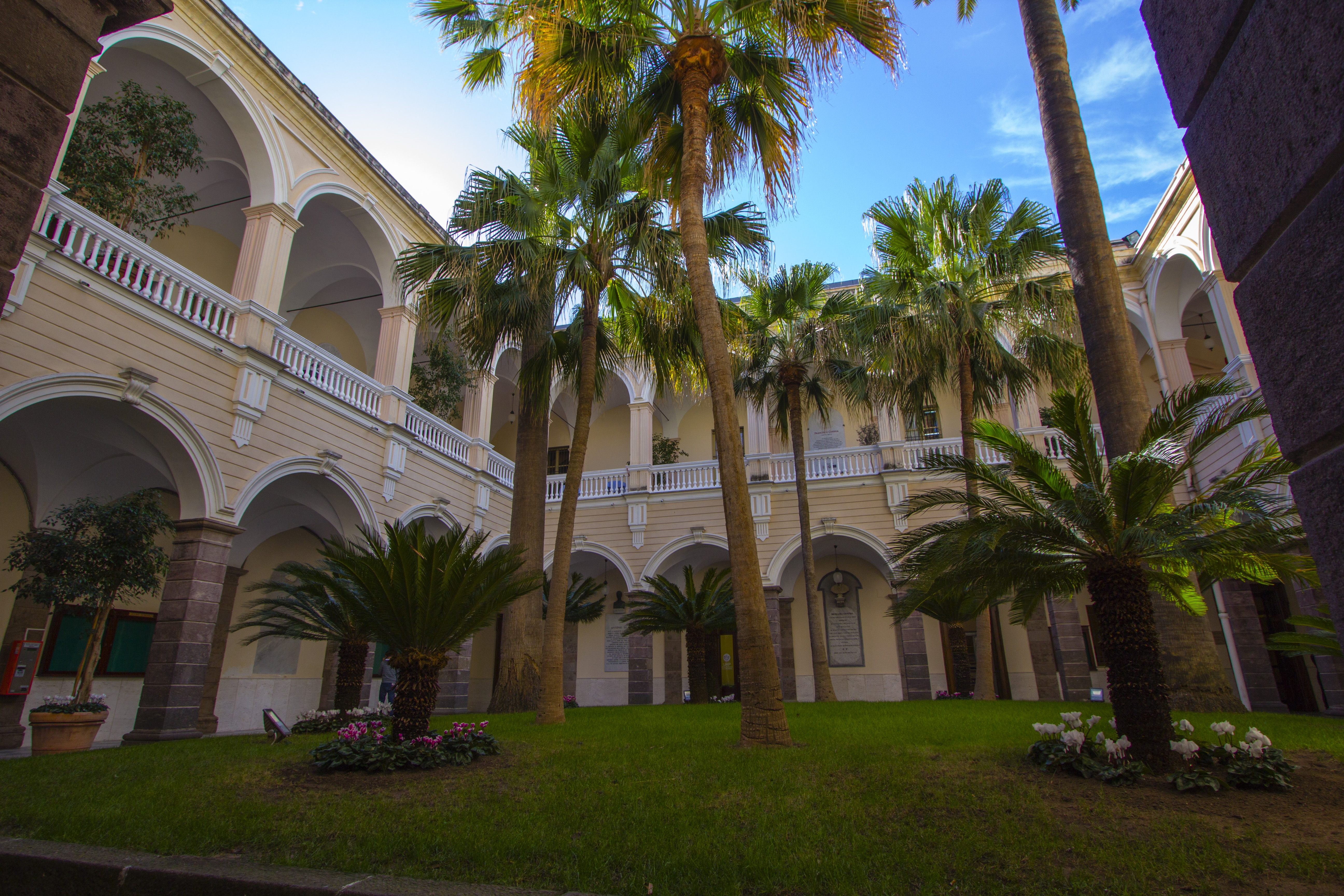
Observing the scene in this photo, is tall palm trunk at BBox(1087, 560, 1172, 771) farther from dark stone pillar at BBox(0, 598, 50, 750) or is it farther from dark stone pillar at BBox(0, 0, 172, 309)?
dark stone pillar at BBox(0, 598, 50, 750)

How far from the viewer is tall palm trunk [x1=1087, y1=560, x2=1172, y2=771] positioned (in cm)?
562

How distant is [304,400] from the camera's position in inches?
518

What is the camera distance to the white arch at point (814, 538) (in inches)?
717

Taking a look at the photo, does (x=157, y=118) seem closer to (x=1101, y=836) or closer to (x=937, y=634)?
(x=1101, y=836)

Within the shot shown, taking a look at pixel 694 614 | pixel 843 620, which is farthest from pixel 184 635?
pixel 843 620

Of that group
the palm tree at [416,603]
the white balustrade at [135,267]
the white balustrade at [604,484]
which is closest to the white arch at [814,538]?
the white balustrade at [604,484]

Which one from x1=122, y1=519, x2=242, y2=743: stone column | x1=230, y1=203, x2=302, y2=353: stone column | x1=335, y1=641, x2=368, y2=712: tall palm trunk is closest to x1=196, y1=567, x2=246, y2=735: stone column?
x1=122, y1=519, x2=242, y2=743: stone column

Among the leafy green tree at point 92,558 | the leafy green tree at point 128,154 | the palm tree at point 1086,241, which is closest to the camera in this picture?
the palm tree at point 1086,241

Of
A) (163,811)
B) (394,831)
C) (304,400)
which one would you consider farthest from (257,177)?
(394,831)

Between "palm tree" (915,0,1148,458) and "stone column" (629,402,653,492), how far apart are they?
44.2 ft

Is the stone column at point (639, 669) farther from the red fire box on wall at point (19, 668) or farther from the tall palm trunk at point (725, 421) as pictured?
the red fire box on wall at point (19, 668)

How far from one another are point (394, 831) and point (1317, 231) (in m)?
5.10

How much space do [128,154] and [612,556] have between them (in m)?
13.4

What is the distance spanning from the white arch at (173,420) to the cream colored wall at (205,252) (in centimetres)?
573
